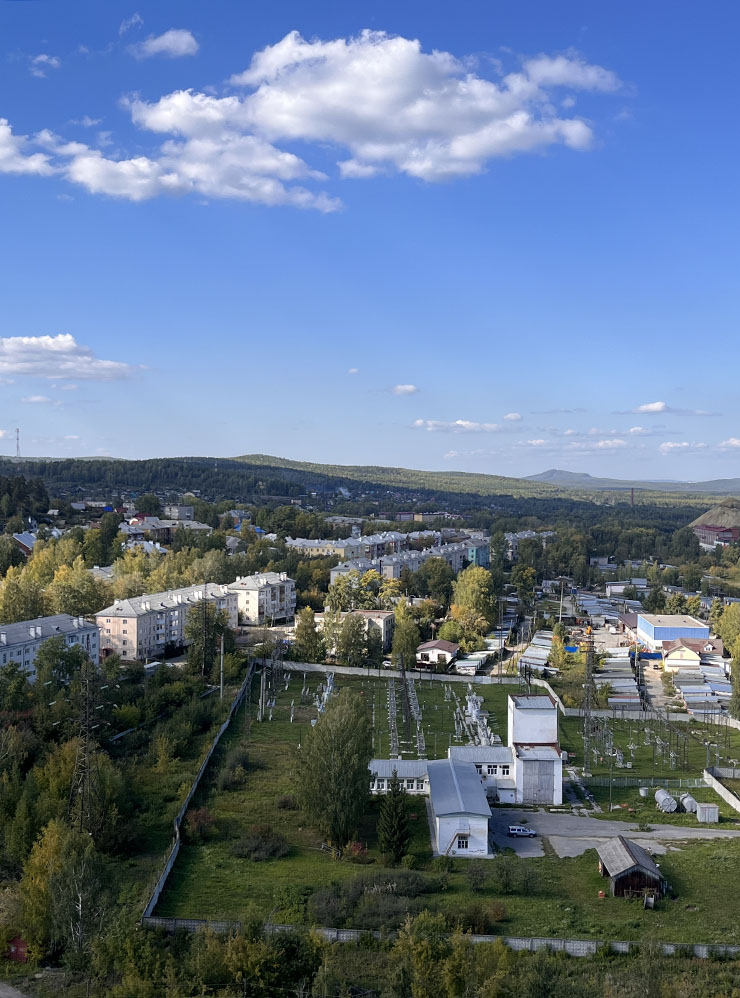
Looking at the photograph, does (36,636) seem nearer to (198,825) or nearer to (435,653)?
(198,825)

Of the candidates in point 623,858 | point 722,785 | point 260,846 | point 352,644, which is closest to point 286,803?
point 260,846

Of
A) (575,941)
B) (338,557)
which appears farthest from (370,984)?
(338,557)

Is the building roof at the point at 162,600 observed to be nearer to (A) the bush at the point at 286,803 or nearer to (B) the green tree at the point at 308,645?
(B) the green tree at the point at 308,645

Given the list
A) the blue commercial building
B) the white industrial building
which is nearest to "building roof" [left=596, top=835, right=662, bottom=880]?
the white industrial building

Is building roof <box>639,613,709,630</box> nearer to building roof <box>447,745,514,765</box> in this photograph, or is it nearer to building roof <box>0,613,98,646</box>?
building roof <box>447,745,514,765</box>

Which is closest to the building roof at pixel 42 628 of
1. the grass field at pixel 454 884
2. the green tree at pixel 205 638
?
the green tree at pixel 205 638

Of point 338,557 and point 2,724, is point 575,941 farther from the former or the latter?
point 338,557
